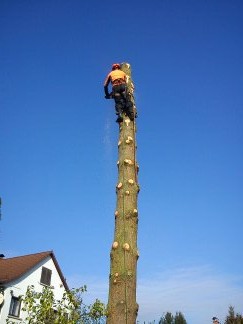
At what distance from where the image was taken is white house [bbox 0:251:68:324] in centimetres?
2337

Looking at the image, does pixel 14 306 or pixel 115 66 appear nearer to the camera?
pixel 115 66

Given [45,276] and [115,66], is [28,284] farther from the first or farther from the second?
[115,66]

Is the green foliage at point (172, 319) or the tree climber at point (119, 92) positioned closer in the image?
the tree climber at point (119, 92)

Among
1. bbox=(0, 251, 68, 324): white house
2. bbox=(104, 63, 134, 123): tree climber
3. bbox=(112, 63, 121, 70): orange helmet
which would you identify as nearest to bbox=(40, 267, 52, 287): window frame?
bbox=(0, 251, 68, 324): white house

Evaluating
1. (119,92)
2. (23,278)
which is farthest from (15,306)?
(119,92)

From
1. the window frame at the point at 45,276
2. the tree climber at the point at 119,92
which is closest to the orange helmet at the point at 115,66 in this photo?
the tree climber at the point at 119,92

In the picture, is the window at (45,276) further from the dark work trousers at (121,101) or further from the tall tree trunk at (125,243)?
the tall tree trunk at (125,243)

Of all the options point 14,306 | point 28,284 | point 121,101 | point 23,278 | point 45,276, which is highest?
point 45,276

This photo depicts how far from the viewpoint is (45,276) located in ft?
91.4

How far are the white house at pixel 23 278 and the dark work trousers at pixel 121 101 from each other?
765 inches

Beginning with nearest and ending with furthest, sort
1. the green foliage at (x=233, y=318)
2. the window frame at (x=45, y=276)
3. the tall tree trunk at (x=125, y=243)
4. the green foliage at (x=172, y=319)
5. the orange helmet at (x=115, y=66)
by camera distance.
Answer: the tall tree trunk at (x=125, y=243) → the orange helmet at (x=115, y=66) → the green foliage at (x=233, y=318) → the window frame at (x=45, y=276) → the green foliage at (x=172, y=319)

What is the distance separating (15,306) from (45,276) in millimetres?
4146

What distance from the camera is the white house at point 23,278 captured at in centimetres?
2337

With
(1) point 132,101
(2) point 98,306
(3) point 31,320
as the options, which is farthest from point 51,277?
(1) point 132,101
